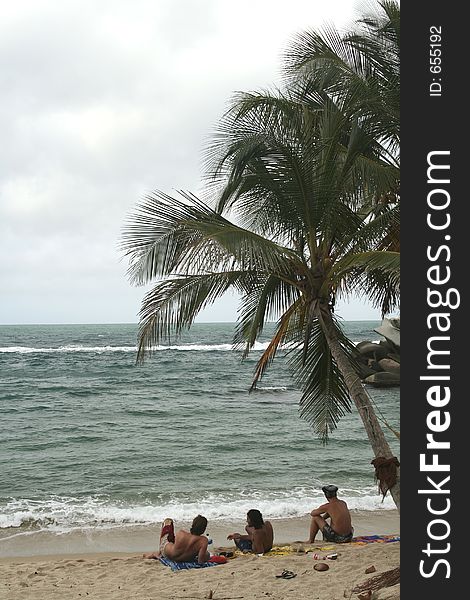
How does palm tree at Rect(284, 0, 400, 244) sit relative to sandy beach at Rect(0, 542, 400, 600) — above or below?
above

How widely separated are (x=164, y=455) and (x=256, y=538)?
955 centimetres

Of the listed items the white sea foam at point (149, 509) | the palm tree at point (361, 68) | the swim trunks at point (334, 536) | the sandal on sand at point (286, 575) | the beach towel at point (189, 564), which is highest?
the palm tree at point (361, 68)

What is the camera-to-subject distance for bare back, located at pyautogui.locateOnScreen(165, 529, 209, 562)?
8438 millimetres

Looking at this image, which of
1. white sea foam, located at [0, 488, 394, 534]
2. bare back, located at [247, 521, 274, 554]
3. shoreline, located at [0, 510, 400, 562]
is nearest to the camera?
bare back, located at [247, 521, 274, 554]

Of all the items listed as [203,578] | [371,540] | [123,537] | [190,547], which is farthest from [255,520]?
[123,537]

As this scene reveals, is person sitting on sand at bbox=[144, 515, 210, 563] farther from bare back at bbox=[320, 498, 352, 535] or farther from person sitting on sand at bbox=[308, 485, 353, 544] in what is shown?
bare back at bbox=[320, 498, 352, 535]

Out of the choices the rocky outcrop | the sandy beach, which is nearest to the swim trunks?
the sandy beach

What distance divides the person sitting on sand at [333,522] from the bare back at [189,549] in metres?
Result: 1.80

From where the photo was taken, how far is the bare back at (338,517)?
364 inches

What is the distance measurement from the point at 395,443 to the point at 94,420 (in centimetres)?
1129

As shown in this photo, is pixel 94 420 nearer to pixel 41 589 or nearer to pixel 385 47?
pixel 41 589

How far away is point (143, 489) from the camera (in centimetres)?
1446

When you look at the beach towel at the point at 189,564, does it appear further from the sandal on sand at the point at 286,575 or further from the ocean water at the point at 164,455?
the ocean water at the point at 164,455

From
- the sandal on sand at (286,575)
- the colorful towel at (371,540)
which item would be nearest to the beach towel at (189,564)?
the sandal on sand at (286,575)
